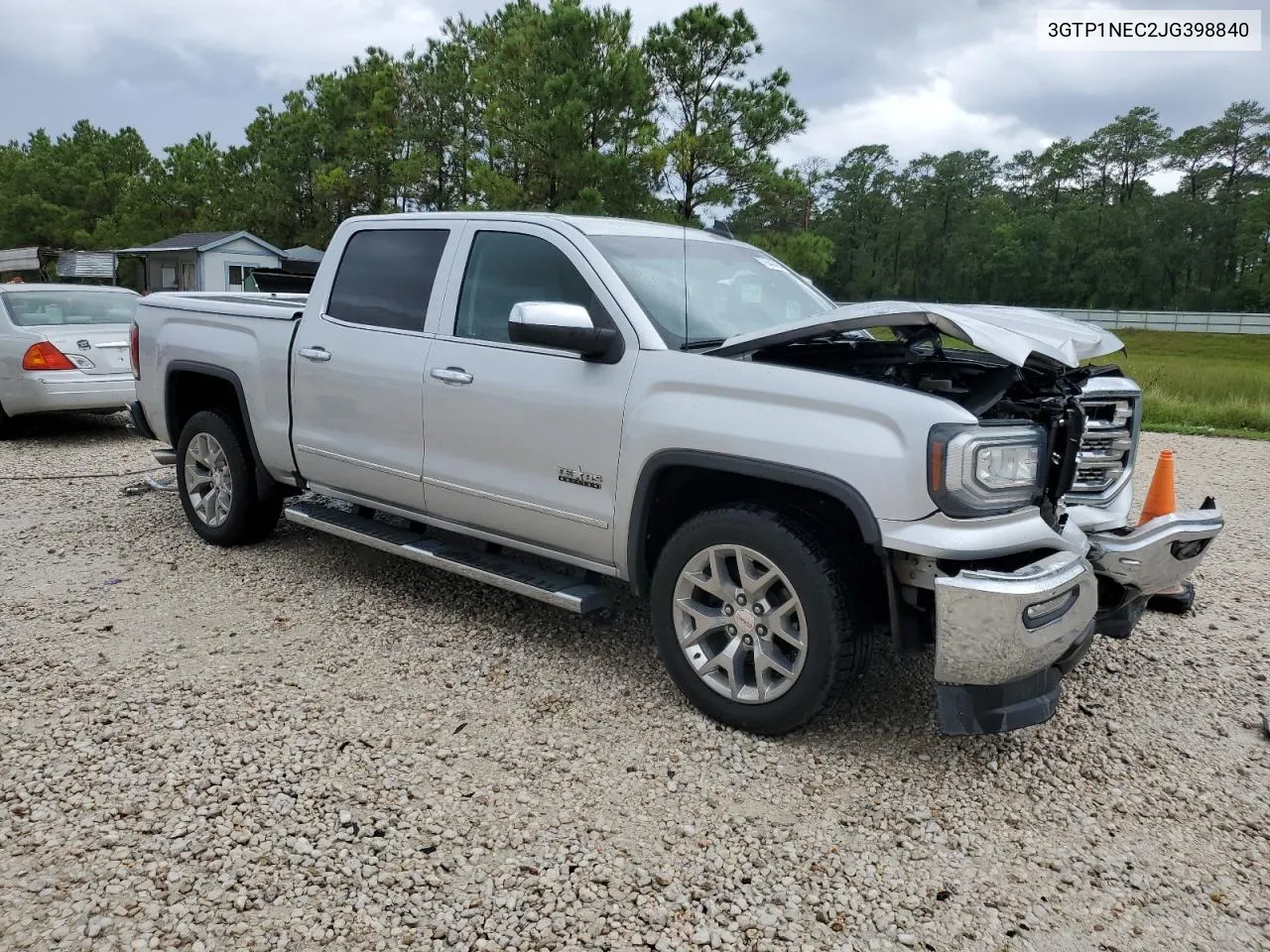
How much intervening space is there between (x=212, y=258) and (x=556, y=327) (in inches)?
1606

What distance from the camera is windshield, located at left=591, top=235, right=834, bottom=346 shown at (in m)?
3.90

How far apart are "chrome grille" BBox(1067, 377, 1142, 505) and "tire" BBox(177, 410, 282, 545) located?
4.34m

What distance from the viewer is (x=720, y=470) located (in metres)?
3.48

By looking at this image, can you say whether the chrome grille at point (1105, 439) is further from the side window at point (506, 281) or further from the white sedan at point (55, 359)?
the white sedan at point (55, 359)

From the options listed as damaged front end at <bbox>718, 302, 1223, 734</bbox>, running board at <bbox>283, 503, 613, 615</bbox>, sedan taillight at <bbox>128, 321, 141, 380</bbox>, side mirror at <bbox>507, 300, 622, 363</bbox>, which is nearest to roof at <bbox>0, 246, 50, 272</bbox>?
sedan taillight at <bbox>128, 321, 141, 380</bbox>

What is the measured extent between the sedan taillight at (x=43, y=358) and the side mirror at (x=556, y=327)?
24.3ft

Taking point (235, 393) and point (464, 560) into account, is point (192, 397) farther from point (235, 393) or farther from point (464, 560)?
point (464, 560)

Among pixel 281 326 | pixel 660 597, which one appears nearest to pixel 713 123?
pixel 281 326

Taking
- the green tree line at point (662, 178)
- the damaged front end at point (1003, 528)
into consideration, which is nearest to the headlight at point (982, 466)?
the damaged front end at point (1003, 528)

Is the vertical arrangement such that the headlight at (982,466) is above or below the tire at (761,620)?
above

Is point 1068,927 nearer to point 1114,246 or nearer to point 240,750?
point 240,750

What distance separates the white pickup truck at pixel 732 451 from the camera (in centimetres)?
307

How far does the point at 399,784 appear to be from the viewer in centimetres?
321


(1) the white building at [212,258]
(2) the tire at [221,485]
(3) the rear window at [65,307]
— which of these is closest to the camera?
(2) the tire at [221,485]
